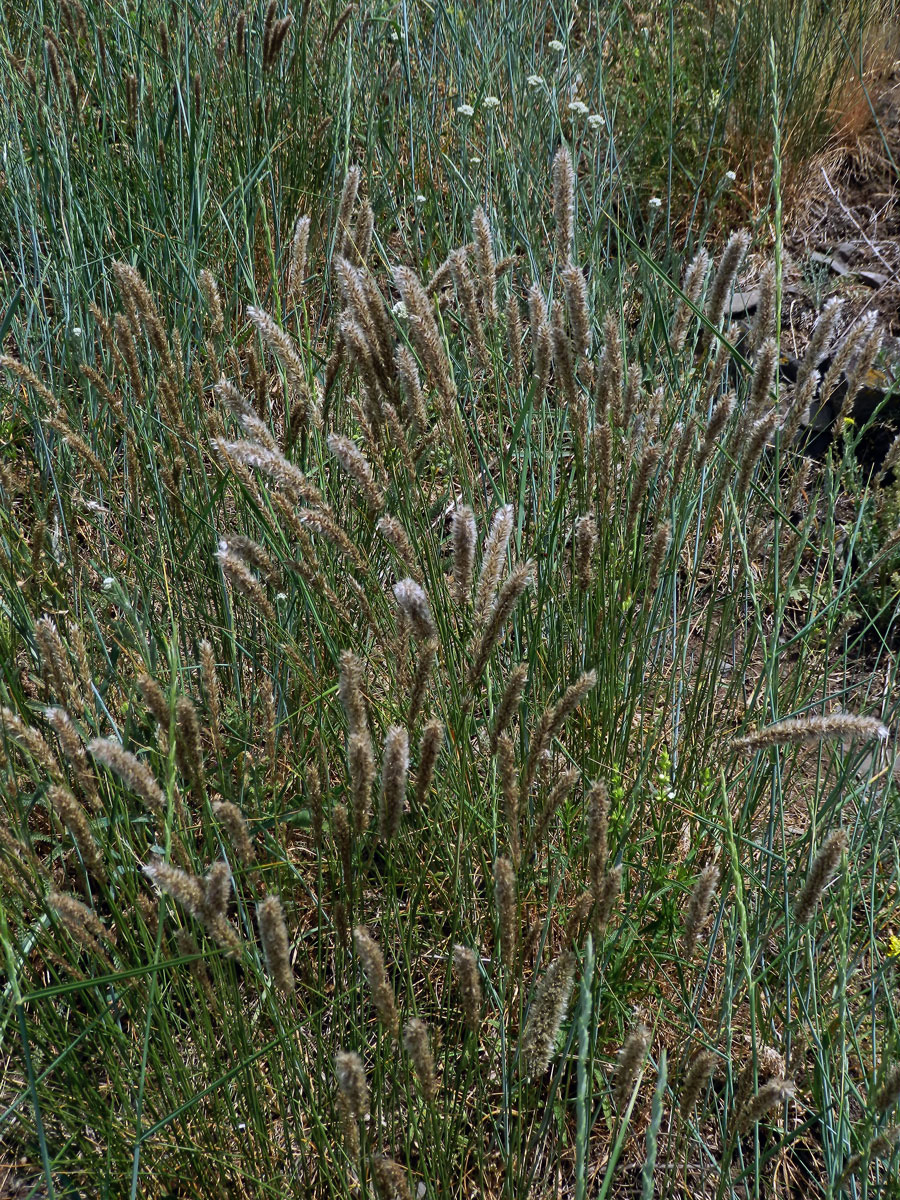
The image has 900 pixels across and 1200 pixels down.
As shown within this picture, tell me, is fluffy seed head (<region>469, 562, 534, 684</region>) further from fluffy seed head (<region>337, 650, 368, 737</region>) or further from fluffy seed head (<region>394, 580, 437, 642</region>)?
fluffy seed head (<region>337, 650, 368, 737</region>)

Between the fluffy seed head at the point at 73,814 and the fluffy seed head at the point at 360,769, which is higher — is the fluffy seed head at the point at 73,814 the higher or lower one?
the lower one

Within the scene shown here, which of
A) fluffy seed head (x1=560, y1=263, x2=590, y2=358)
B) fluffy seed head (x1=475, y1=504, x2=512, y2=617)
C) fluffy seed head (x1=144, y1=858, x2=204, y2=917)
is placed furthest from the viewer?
fluffy seed head (x1=560, y1=263, x2=590, y2=358)

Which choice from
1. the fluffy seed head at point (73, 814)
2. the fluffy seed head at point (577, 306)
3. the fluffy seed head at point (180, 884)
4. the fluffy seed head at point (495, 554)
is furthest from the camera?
the fluffy seed head at point (577, 306)

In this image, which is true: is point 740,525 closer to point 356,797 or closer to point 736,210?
point 356,797

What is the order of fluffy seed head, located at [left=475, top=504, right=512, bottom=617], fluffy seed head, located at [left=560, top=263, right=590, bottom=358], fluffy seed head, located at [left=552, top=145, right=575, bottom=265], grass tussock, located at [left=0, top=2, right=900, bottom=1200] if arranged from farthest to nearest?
fluffy seed head, located at [left=552, top=145, right=575, bottom=265]
fluffy seed head, located at [left=560, top=263, right=590, bottom=358]
fluffy seed head, located at [left=475, top=504, right=512, bottom=617]
grass tussock, located at [left=0, top=2, right=900, bottom=1200]

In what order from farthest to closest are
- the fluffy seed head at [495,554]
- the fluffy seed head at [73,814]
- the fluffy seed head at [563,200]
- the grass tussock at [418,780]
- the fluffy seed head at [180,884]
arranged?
1. the fluffy seed head at [563,200]
2. the fluffy seed head at [495,554]
3. the grass tussock at [418,780]
4. the fluffy seed head at [73,814]
5. the fluffy seed head at [180,884]

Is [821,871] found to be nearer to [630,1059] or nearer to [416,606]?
[630,1059]

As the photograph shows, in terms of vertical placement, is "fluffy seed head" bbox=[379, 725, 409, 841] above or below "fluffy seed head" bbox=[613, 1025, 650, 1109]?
above

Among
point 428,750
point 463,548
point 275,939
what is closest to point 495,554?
point 463,548

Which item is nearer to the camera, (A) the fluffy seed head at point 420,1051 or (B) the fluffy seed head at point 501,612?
(A) the fluffy seed head at point 420,1051

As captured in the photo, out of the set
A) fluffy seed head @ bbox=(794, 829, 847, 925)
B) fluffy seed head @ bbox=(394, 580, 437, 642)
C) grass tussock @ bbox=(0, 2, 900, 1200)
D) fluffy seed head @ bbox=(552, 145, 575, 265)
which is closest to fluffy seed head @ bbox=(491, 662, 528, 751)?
grass tussock @ bbox=(0, 2, 900, 1200)

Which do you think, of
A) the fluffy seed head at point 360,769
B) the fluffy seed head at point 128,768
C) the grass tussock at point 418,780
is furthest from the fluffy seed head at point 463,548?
the fluffy seed head at point 128,768

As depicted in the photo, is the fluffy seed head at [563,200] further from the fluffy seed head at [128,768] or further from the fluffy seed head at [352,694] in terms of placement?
the fluffy seed head at [128,768]

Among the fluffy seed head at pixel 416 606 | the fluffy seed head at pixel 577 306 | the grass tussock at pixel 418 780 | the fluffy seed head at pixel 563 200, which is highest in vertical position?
the fluffy seed head at pixel 563 200
